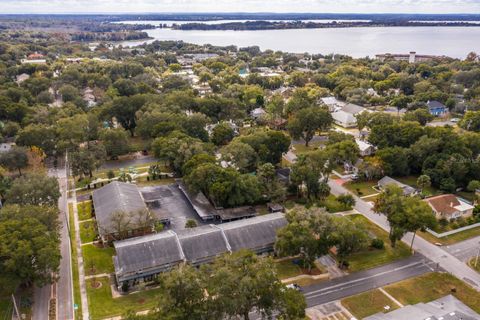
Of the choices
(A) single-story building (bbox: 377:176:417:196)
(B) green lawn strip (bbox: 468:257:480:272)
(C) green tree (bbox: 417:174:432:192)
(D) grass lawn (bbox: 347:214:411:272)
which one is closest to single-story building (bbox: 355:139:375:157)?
(A) single-story building (bbox: 377:176:417:196)

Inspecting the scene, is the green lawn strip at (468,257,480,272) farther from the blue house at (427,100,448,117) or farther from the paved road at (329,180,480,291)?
the blue house at (427,100,448,117)

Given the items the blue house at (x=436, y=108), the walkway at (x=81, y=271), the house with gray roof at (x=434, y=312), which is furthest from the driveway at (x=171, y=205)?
the blue house at (x=436, y=108)

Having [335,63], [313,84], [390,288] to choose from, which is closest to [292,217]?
[390,288]

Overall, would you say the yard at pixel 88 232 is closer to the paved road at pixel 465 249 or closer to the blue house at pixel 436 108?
the paved road at pixel 465 249

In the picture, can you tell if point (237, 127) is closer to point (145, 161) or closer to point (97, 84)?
point (145, 161)

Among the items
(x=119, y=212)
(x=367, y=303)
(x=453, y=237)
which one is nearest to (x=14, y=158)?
(x=119, y=212)
